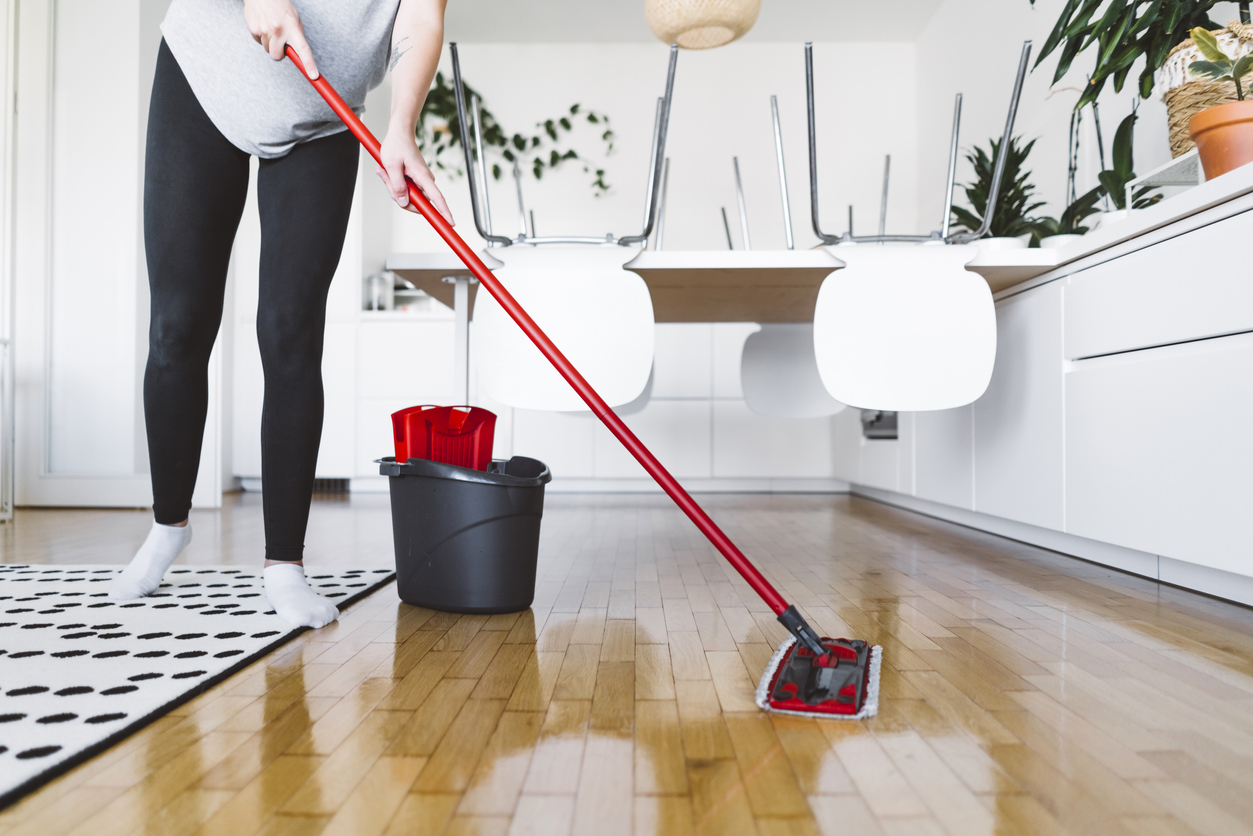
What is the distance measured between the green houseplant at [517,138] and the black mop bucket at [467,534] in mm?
3598

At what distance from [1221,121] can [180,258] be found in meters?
1.62

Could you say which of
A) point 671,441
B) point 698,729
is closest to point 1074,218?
point 698,729

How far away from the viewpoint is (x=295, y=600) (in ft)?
3.77

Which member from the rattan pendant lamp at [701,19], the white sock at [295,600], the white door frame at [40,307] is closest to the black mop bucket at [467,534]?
the white sock at [295,600]

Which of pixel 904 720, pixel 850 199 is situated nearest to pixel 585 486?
pixel 850 199

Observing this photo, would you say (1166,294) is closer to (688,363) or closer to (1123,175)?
(1123,175)

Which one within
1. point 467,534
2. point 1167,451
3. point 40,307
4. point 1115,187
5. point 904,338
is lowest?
point 467,534

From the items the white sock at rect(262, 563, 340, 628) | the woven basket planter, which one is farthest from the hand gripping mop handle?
the woven basket planter

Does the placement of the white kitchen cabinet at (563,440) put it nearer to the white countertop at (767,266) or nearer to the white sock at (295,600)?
the white countertop at (767,266)

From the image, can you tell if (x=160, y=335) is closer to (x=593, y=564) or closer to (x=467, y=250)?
(x=467, y=250)

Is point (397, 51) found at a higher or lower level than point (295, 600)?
higher

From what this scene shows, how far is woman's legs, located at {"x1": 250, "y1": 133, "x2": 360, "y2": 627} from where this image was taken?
3.84 ft

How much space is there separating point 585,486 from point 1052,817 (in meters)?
3.41

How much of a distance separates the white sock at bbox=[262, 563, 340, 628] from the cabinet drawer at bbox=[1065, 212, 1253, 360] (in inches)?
54.7
